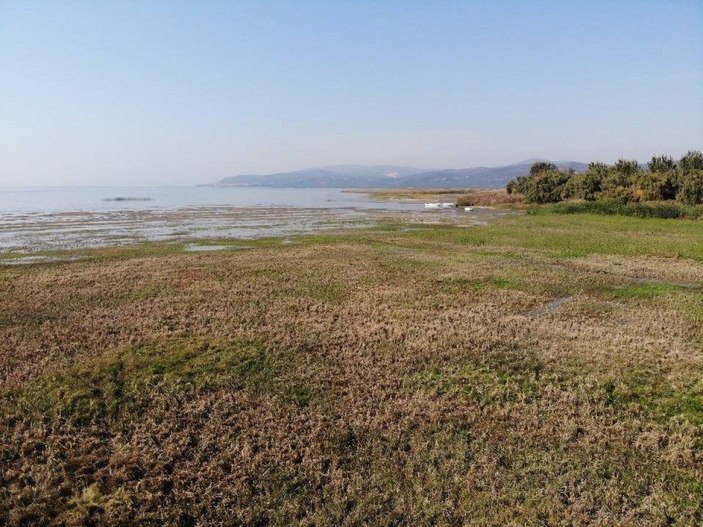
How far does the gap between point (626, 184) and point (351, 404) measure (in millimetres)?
77117

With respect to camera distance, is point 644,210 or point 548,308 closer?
point 548,308

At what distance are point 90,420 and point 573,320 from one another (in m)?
15.1

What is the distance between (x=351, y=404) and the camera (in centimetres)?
1120

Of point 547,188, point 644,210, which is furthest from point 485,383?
point 547,188

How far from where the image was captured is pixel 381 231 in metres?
50.2

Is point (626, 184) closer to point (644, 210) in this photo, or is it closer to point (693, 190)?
point (693, 190)

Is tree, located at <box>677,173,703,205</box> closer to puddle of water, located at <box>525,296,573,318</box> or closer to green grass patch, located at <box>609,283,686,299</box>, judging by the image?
green grass patch, located at <box>609,283,686,299</box>

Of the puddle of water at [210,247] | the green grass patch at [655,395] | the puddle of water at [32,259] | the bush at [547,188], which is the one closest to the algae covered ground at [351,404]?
the green grass patch at [655,395]

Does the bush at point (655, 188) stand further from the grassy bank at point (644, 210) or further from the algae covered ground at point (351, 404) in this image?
the algae covered ground at point (351, 404)

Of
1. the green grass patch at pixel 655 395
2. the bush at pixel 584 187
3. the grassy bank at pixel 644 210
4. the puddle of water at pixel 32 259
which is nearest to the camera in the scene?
the green grass patch at pixel 655 395

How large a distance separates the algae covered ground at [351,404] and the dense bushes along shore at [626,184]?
50272 mm

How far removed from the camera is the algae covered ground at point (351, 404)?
792 centimetres

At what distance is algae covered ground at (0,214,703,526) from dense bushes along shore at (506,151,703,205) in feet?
165

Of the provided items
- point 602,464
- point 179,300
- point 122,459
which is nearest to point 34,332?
point 179,300
